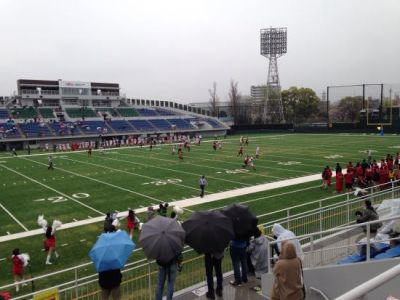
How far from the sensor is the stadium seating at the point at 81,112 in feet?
209

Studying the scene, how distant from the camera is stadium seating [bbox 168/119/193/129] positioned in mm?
68144

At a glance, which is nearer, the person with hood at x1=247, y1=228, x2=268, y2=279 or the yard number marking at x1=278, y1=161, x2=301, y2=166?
the person with hood at x1=247, y1=228, x2=268, y2=279

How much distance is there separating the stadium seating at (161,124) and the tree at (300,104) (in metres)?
37.9

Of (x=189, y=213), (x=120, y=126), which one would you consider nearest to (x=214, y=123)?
(x=120, y=126)

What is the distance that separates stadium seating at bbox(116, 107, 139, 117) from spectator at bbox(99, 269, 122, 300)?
2507 inches

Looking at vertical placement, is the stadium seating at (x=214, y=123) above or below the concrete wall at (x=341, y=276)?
above

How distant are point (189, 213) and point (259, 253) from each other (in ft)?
29.3

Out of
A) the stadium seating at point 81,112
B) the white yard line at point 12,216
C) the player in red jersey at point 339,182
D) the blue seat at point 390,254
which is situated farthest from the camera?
the stadium seating at point 81,112

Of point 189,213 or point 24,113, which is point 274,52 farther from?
point 189,213

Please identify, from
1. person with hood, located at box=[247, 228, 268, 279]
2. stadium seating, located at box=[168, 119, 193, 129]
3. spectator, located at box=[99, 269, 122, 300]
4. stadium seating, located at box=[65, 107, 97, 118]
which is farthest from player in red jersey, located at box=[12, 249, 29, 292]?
stadium seating, located at box=[168, 119, 193, 129]

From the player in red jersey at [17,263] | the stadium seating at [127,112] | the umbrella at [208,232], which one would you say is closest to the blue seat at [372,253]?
the umbrella at [208,232]

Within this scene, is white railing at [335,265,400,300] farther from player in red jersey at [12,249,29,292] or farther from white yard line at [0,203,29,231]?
white yard line at [0,203,29,231]

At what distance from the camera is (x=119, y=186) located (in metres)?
22.9

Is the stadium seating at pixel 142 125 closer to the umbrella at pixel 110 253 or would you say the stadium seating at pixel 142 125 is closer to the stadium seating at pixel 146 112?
the stadium seating at pixel 146 112
